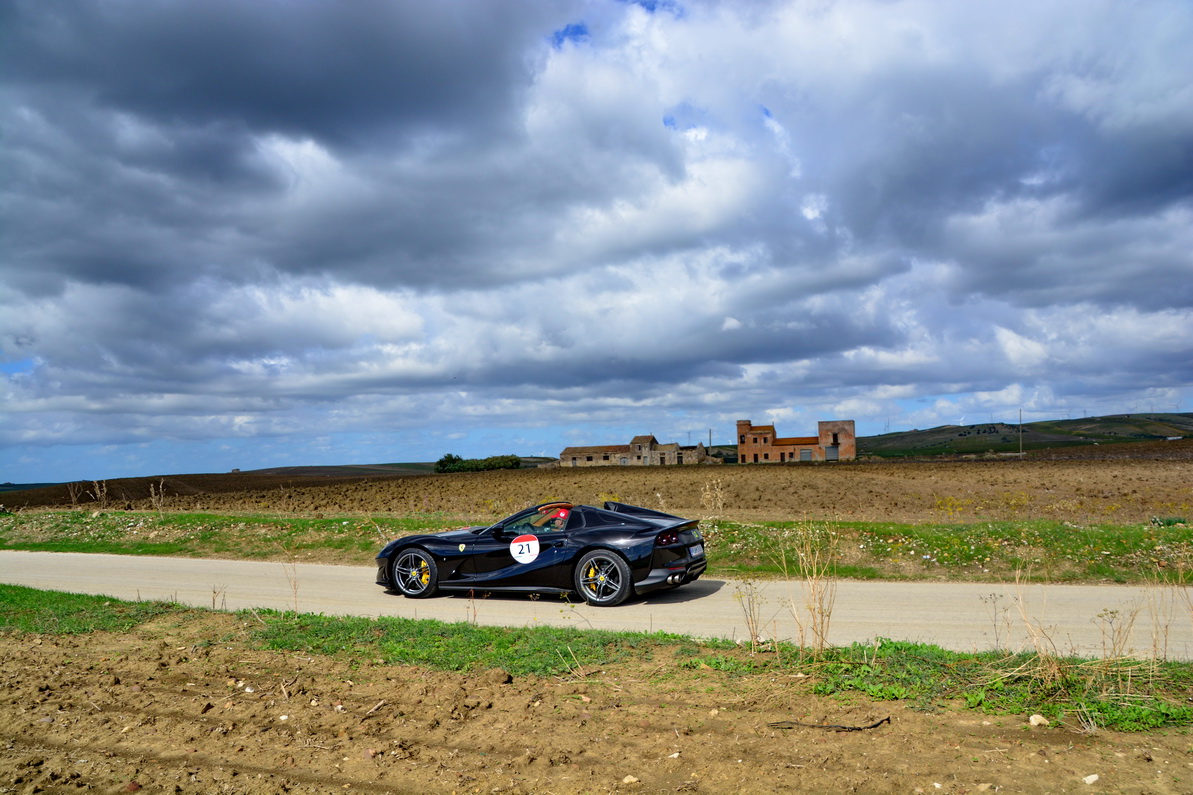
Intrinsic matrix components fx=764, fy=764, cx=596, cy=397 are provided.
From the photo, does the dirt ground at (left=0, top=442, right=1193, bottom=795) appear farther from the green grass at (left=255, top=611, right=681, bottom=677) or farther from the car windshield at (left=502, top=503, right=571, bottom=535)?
the car windshield at (left=502, top=503, right=571, bottom=535)

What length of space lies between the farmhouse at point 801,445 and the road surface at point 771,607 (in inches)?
3054

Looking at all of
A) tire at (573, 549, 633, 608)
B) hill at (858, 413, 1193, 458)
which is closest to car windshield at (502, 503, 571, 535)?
tire at (573, 549, 633, 608)

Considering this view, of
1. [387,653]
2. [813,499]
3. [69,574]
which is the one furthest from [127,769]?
[813,499]

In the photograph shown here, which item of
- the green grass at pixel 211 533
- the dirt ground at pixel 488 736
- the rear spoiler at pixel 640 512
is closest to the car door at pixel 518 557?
the rear spoiler at pixel 640 512

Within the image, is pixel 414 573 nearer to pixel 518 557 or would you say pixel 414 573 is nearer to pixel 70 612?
pixel 518 557

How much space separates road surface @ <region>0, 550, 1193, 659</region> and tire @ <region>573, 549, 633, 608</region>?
19 centimetres

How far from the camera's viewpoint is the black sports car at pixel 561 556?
10242 mm

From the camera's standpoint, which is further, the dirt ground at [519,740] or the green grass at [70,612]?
the green grass at [70,612]

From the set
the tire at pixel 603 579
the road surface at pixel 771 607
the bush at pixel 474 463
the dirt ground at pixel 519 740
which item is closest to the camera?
the dirt ground at pixel 519 740

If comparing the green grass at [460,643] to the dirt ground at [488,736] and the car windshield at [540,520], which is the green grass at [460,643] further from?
the car windshield at [540,520]

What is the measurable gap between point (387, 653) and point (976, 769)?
16.1ft

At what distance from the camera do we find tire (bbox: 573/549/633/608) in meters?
10.2

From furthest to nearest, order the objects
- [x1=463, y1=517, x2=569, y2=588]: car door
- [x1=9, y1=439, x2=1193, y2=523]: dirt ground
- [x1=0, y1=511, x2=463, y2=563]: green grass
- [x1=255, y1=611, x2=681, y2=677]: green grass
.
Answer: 1. [x1=9, y1=439, x2=1193, y2=523]: dirt ground
2. [x1=0, y1=511, x2=463, y2=563]: green grass
3. [x1=463, y1=517, x2=569, y2=588]: car door
4. [x1=255, y1=611, x2=681, y2=677]: green grass

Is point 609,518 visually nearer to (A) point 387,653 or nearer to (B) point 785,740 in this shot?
(A) point 387,653
